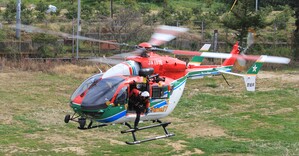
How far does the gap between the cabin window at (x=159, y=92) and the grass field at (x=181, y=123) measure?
6.20 ft

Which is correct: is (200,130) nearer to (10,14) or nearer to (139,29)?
(139,29)

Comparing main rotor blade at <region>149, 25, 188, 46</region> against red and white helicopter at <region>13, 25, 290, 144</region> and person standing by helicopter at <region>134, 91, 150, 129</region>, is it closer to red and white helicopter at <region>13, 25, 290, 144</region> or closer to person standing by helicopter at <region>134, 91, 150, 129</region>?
red and white helicopter at <region>13, 25, 290, 144</region>

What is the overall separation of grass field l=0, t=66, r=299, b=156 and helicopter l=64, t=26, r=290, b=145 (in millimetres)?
1780

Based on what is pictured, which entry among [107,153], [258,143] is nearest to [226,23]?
[258,143]

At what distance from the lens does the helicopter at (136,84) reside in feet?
37.9

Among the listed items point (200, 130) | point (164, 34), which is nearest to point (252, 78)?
point (200, 130)

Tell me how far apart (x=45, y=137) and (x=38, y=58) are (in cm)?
1246

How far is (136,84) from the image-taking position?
12.1 metres

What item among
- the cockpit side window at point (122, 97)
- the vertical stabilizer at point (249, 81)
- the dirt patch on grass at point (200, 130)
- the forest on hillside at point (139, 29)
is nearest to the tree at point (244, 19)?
the forest on hillside at point (139, 29)

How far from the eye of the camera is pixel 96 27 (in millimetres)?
30781

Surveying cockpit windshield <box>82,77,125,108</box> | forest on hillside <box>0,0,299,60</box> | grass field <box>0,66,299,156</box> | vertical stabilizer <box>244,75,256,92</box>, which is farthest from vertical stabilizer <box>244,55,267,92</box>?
forest on hillside <box>0,0,299,60</box>

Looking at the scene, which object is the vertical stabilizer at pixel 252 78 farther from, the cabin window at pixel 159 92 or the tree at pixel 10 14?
the tree at pixel 10 14

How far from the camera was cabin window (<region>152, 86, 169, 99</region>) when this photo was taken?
40.7ft

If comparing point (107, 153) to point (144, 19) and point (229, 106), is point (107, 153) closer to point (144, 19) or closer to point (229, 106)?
point (229, 106)
